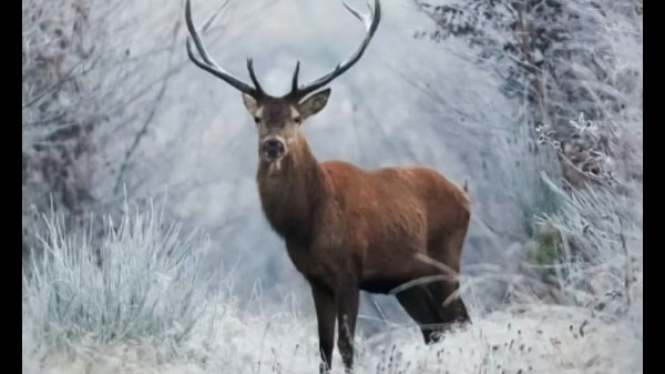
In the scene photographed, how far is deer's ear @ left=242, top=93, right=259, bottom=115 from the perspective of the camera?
603cm

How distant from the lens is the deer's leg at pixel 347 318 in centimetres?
600

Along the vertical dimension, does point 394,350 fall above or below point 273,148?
below

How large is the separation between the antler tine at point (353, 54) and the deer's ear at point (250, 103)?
0.46 feet

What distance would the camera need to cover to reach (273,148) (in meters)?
5.93

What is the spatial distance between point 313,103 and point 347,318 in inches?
32.7

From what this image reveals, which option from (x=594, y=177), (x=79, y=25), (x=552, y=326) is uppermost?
(x=79, y=25)

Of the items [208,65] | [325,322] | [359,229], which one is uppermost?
[208,65]

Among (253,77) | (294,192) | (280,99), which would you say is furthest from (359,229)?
(253,77)

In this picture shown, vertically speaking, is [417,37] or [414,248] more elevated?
[417,37]

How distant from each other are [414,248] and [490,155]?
0.49 meters

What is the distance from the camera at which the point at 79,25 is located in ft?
20.4

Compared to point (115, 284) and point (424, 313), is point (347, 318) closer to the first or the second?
point (424, 313)
